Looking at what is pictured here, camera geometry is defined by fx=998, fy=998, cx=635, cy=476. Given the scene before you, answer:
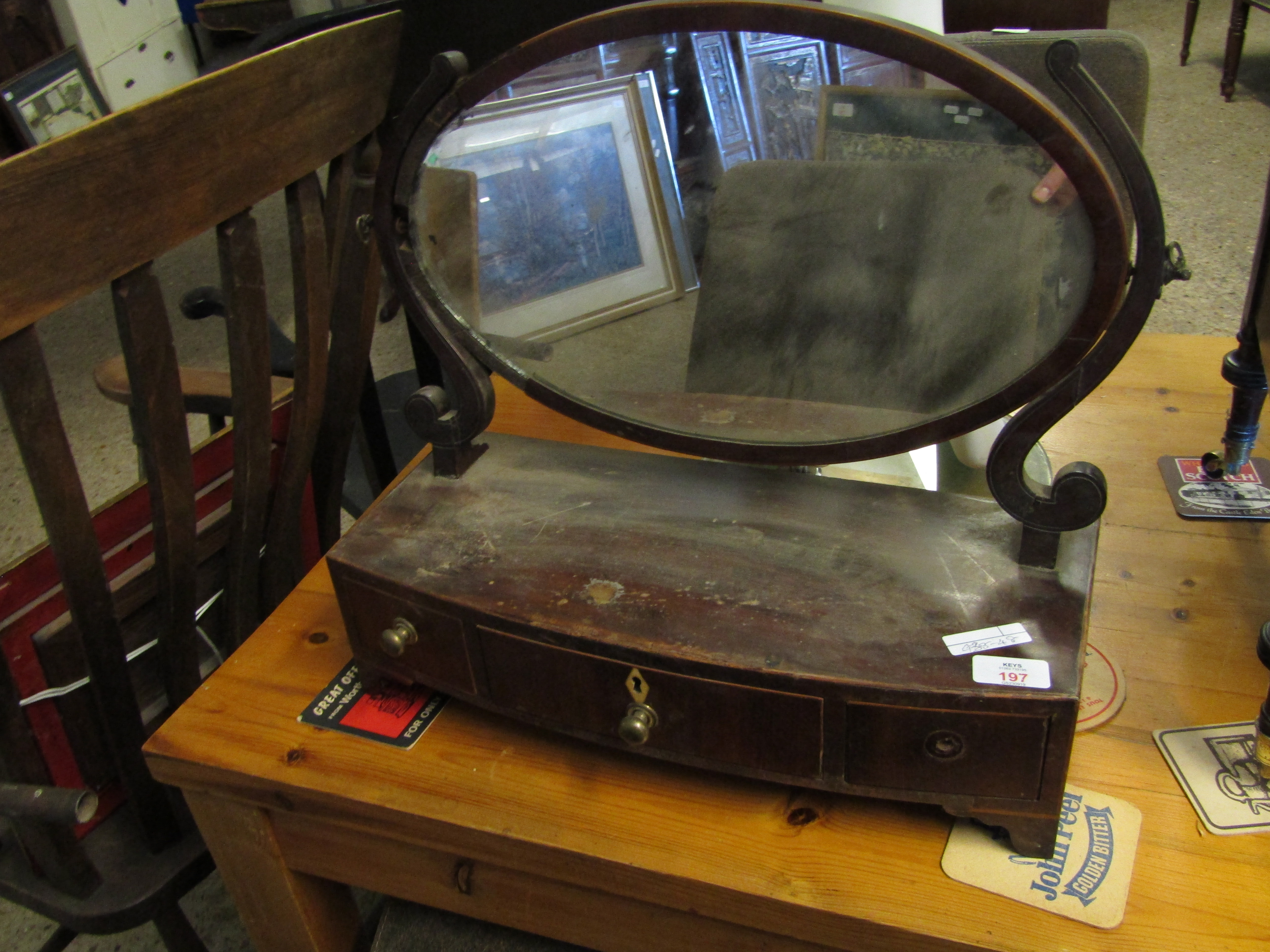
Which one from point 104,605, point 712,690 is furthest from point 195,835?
point 712,690

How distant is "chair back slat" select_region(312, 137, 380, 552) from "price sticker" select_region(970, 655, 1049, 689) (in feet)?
2.09

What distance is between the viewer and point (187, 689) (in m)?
0.89

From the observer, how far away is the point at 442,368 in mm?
785

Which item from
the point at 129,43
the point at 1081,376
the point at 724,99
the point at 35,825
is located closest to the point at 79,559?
the point at 35,825

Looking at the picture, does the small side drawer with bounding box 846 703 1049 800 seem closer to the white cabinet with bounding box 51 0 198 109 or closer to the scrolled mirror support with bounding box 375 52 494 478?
the scrolled mirror support with bounding box 375 52 494 478

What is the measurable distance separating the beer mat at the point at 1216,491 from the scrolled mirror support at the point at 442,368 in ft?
2.06

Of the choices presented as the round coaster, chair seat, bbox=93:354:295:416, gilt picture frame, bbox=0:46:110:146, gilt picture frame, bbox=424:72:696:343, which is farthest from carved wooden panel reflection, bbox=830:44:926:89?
gilt picture frame, bbox=0:46:110:146

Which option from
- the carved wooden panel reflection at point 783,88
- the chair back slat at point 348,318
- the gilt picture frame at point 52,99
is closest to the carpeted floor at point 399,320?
the gilt picture frame at point 52,99

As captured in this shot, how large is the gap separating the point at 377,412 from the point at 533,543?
0.71m

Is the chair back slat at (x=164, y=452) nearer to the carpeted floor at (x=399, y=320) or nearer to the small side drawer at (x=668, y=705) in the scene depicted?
the small side drawer at (x=668, y=705)

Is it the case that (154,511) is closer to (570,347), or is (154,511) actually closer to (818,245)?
(570,347)

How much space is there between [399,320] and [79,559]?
196 cm

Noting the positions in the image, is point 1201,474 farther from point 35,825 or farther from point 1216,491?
point 35,825

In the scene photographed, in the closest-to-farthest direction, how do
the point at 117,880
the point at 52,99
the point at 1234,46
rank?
the point at 117,880
the point at 52,99
the point at 1234,46
